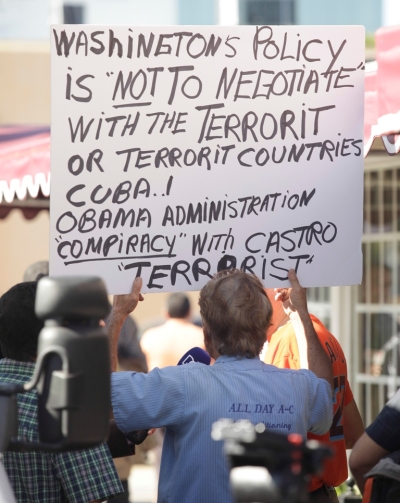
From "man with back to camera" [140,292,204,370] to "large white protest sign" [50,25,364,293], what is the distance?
4.54 m

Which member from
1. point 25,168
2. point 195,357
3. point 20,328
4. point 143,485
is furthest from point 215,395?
point 143,485

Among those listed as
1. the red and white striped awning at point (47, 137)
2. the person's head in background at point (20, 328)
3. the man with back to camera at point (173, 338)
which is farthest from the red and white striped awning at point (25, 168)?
the man with back to camera at point (173, 338)

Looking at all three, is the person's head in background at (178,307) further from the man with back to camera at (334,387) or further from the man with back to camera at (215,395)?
the man with back to camera at (215,395)

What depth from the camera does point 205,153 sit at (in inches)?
134

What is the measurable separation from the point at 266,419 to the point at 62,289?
972 mm

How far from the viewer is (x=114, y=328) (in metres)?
3.14

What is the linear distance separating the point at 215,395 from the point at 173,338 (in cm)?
523

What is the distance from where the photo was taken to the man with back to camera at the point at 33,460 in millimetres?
2852

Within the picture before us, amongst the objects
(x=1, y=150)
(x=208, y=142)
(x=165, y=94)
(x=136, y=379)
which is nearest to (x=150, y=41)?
(x=165, y=94)

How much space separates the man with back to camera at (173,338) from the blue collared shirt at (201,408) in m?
4.98

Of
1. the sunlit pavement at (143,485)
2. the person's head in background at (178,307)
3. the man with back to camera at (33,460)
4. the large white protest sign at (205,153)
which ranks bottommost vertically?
the sunlit pavement at (143,485)

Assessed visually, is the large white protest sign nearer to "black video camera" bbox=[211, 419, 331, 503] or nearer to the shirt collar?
the shirt collar

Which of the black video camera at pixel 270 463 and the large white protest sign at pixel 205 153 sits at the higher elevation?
the large white protest sign at pixel 205 153

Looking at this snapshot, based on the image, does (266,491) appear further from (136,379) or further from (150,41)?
(150,41)
